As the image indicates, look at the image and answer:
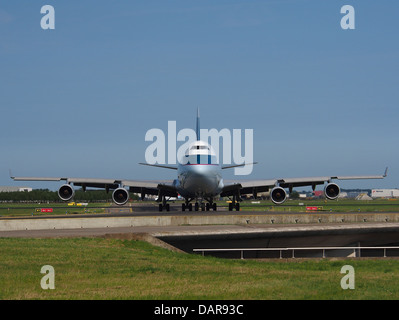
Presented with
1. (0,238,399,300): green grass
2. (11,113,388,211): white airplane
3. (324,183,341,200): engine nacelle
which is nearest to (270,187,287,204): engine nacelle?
(11,113,388,211): white airplane

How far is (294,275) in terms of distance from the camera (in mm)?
17609

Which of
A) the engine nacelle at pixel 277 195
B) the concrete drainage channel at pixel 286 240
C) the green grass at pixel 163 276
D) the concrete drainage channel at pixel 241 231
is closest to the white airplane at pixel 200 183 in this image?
the engine nacelle at pixel 277 195

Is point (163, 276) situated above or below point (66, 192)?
below

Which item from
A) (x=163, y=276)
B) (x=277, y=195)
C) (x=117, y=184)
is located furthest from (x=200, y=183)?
(x=163, y=276)

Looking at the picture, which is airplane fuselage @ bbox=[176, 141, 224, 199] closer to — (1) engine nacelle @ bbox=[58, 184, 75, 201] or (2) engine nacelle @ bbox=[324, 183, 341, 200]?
(2) engine nacelle @ bbox=[324, 183, 341, 200]

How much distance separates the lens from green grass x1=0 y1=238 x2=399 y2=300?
46.0ft

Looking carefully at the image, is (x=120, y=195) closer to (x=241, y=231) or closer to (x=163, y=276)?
(x=241, y=231)

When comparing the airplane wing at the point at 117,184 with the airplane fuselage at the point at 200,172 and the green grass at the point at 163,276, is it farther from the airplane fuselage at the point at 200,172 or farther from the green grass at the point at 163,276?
the green grass at the point at 163,276

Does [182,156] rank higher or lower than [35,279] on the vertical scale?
higher

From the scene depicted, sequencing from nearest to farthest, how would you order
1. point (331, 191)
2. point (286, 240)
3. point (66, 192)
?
1. point (286, 240)
2. point (66, 192)
3. point (331, 191)

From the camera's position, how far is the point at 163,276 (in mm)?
16828

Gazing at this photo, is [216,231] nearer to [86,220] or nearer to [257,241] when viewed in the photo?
[257,241]

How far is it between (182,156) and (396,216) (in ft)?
69.7
